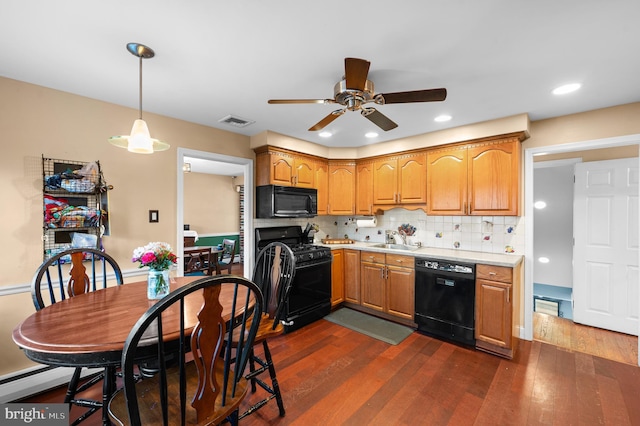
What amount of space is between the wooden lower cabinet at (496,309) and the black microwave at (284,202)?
2.17m

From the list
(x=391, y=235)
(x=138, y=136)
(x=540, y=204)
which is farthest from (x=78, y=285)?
(x=540, y=204)

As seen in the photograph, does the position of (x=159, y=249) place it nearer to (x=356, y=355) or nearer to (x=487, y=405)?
(x=356, y=355)

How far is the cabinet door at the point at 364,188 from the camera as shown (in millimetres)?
4098

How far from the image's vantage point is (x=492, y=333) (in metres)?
2.68

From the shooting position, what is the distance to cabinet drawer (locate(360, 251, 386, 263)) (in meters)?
3.54

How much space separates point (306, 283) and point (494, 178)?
2.41m

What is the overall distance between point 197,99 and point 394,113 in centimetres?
187

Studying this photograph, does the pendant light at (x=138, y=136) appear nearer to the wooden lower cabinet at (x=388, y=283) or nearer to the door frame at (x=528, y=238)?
the wooden lower cabinet at (x=388, y=283)

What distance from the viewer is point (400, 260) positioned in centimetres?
335

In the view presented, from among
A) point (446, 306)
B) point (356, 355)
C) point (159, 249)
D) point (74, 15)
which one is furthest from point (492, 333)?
point (74, 15)

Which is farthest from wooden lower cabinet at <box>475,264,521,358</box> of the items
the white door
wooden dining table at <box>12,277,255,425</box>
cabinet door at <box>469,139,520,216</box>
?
wooden dining table at <box>12,277,255,425</box>

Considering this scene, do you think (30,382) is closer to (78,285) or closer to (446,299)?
(78,285)

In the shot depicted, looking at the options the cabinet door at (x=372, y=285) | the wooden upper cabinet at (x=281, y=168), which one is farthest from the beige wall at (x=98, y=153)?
the cabinet door at (x=372, y=285)

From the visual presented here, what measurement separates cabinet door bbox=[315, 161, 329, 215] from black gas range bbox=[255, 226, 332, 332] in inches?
26.3
